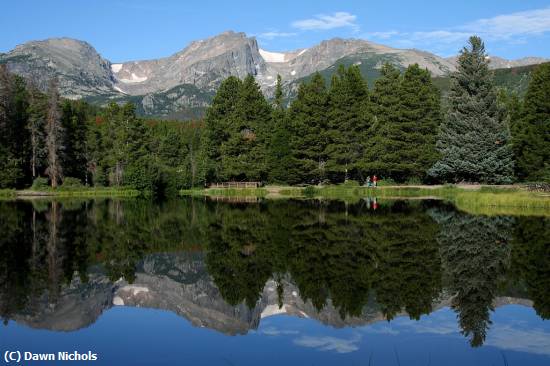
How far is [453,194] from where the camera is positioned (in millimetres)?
53781

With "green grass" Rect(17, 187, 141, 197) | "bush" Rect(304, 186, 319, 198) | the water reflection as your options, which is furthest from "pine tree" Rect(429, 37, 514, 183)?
"green grass" Rect(17, 187, 141, 197)

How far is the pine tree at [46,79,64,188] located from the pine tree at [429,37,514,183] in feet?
170

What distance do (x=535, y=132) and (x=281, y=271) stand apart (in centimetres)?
5200

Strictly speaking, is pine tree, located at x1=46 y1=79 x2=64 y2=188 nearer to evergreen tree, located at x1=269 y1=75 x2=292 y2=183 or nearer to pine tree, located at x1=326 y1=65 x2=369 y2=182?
evergreen tree, located at x1=269 y1=75 x2=292 y2=183

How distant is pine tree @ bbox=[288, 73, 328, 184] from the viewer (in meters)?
69.3

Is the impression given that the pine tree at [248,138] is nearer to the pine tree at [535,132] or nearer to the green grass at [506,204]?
the pine tree at [535,132]

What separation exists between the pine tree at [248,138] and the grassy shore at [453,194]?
162 inches

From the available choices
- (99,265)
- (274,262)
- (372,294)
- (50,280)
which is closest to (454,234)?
(274,262)

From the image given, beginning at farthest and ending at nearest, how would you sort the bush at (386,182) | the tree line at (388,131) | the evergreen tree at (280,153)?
the evergreen tree at (280,153) → the bush at (386,182) → the tree line at (388,131)

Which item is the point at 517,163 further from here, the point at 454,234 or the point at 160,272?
the point at 160,272

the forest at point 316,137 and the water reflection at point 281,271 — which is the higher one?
the forest at point 316,137

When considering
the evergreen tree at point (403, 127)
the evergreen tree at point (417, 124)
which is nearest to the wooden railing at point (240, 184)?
the evergreen tree at point (403, 127)

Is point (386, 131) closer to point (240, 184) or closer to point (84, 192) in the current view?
point (240, 184)

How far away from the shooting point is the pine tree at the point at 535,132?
2324 inches
